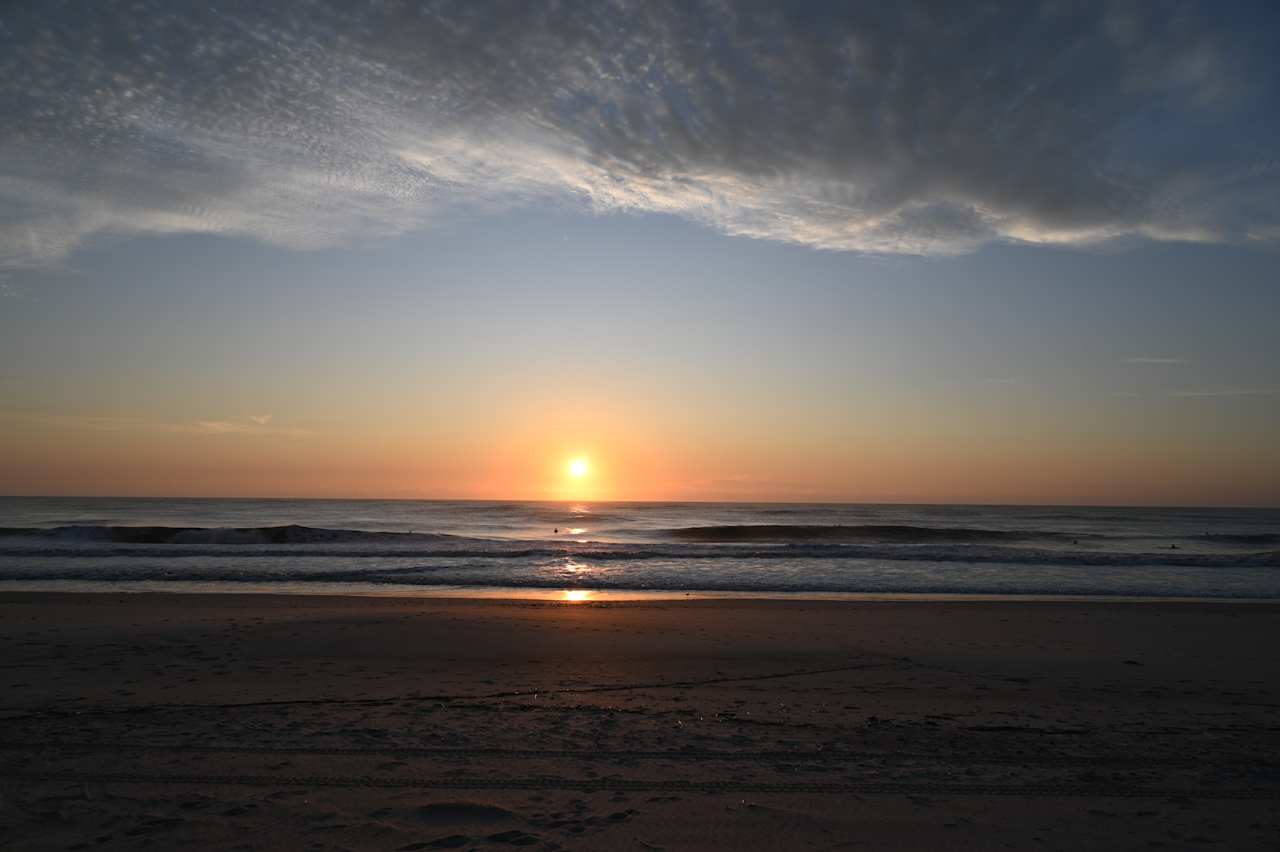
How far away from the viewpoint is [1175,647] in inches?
440

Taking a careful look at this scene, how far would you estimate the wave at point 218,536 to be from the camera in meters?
37.2

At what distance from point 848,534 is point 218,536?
3787 centimetres

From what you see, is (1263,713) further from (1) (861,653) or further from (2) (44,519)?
(2) (44,519)

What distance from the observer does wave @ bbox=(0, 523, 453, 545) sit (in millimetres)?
37219

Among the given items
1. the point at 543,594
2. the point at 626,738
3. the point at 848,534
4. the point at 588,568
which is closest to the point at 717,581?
the point at 543,594

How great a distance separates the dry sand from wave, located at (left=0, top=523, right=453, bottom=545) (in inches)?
1051

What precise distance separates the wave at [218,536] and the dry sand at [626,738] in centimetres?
2669

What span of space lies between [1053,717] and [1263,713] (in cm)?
226

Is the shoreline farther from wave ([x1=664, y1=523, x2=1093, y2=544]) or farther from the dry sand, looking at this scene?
wave ([x1=664, y1=523, x2=1093, y2=544])

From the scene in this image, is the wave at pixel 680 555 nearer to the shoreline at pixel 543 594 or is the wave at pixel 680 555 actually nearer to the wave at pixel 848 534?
the shoreline at pixel 543 594

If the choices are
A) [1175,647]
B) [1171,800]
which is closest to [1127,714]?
[1171,800]

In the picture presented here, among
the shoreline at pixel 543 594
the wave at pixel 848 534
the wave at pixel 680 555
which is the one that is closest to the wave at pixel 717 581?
the shoreline at pixel 543 594

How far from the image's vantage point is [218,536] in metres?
38.1

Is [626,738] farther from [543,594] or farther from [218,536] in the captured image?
[218,536]
